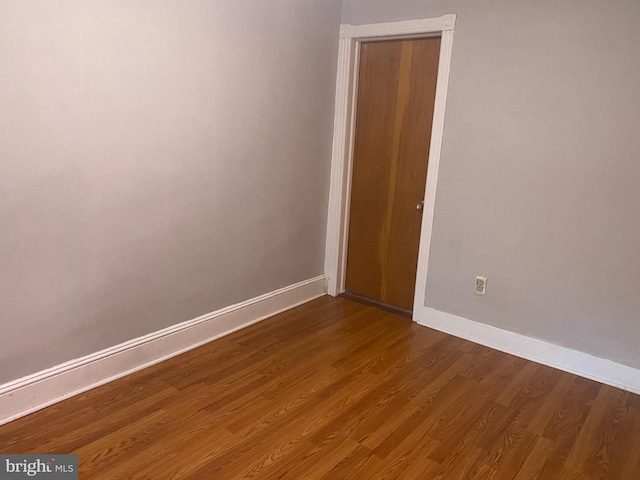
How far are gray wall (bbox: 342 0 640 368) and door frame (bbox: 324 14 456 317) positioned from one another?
64 mm

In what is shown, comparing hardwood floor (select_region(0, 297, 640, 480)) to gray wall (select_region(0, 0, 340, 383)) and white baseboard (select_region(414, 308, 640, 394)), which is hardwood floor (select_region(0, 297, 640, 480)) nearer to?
white baseboard (select_region(414, 308, 640, 394))

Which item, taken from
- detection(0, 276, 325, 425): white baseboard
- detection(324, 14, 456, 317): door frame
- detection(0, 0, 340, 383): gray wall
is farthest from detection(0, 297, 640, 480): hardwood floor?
detection(324, 14, 456, 317): door frame

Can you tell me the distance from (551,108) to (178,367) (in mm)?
2651

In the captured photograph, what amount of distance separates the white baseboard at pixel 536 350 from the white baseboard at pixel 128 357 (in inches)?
44.1

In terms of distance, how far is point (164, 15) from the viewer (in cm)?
252

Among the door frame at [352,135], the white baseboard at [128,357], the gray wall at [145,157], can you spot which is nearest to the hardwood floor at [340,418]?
the white baseboard at [128,357]

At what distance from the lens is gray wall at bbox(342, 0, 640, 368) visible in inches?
107

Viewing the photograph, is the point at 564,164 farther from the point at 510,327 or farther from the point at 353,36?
the point at 353,36

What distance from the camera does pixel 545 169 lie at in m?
2.96

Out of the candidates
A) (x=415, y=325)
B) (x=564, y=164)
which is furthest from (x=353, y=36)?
(x=415, y=325)

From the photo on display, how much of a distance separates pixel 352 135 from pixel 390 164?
0.41 m

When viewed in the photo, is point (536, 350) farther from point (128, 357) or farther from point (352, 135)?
point (128, 357)

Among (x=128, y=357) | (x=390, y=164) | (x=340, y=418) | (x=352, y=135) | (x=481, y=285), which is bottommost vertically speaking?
(x=340, y=418)

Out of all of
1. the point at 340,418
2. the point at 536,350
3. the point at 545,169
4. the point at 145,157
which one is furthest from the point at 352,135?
the point at 340,418
